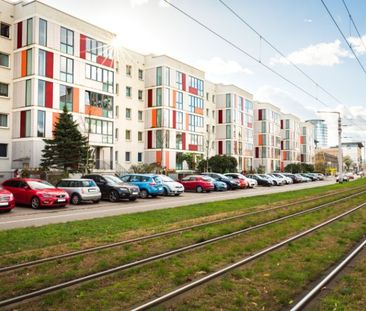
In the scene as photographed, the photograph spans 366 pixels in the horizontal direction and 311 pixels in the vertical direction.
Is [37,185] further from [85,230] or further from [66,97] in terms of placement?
[66,97]

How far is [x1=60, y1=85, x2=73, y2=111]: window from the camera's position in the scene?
38.2 meters

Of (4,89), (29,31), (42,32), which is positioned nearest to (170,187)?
(42,32)

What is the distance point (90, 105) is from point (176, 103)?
16.9m

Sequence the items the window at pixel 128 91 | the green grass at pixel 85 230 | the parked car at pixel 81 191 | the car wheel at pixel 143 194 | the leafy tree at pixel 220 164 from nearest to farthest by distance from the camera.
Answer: the green grass at pixel 85 230, the parked car at pixel 81 191, the car wheel at pixel 143 194, the window at pixel 128 91, the leafy tree at pixel 220 164

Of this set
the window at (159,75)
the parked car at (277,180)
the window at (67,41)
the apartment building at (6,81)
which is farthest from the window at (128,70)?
the parked car at (277,180)

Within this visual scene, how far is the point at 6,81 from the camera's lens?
3684 centimetres

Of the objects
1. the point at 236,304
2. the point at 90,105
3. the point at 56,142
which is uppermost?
the point at 90,105

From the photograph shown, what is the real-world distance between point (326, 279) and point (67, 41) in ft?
120

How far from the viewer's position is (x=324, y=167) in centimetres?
11550

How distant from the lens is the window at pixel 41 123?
3597 centimetres

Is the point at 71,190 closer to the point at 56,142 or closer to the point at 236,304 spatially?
the point at 56,142

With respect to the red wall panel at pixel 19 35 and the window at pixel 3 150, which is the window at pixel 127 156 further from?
the red wall panel at pixel 19 35

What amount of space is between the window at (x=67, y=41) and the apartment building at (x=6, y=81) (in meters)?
4.37

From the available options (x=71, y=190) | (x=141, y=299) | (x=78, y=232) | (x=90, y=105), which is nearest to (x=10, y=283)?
(x=141, y=299)
